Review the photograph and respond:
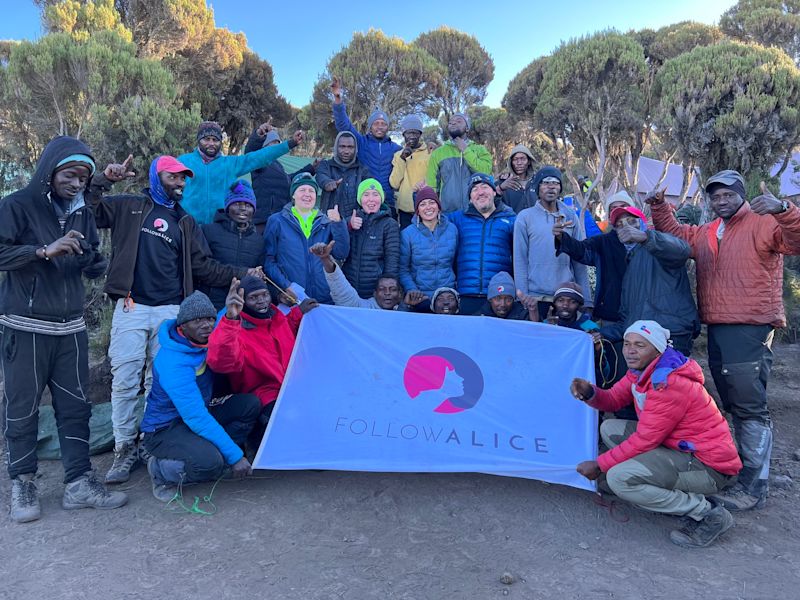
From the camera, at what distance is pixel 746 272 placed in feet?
13.7

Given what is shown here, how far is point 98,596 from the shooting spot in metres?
2.89

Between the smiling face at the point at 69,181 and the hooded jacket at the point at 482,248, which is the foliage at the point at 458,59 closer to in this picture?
the hooded jacket at the point at 482,248

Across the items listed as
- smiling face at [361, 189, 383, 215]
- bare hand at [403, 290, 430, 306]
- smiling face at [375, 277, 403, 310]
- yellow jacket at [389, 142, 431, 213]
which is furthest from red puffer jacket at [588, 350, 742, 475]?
yellow jacket at [389, 142, 431, 213]

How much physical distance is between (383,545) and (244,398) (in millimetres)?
1766

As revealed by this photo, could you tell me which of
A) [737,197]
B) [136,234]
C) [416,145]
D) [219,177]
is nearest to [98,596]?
A: [136,234]

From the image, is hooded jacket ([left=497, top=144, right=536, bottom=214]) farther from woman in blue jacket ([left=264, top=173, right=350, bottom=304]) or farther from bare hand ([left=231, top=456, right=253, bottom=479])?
bare hand ([left=231, top=456, right=253, bottom=479])

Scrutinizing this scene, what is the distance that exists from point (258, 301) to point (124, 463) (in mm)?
1708

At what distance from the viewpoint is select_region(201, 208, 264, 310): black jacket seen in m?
5.11

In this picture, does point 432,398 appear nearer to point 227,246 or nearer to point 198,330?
point 198,330

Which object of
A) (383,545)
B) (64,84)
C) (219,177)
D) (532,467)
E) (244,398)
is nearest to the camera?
(383,545)

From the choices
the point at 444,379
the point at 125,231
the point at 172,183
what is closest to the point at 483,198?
the point at 444,379

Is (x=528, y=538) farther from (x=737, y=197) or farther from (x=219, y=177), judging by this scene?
(x=219, y=177)

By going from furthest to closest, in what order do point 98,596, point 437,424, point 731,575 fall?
point 437,424 → point 731,575 → point 98,596

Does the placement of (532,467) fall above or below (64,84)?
below
